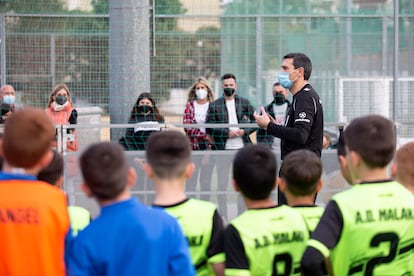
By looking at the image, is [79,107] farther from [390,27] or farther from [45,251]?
[45,251]

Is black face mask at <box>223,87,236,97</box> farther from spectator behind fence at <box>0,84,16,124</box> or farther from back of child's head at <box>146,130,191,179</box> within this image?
back of child's head at <box>146,130,191,179</box>

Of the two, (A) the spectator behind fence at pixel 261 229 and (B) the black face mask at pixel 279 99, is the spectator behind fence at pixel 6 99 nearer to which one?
(B) the black face mask at pixel 279 99

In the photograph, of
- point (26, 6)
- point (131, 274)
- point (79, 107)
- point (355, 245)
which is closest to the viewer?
point (131, 274)

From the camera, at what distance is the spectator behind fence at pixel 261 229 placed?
14.4ft

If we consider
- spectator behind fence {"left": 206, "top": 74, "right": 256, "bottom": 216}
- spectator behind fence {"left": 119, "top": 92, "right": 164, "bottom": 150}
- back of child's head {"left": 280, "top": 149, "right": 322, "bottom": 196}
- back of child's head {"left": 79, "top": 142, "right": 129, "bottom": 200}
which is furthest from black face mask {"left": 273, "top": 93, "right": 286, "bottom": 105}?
back of child's head {"left": 79, "top": 142, "right": 129, "bottom": 200}

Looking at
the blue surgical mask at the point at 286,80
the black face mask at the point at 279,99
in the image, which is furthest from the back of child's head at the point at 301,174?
the black face mask at the point at 279,99

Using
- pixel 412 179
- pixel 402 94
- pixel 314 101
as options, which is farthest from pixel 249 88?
pixel 412 179

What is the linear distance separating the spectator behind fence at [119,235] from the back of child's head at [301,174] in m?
0.92

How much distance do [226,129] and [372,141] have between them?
17.5 ft

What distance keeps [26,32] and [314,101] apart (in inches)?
275

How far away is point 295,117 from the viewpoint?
767cm

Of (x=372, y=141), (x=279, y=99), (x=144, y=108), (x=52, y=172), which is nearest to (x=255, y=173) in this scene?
(x=372, y=141)

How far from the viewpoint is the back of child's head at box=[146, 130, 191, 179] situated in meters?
4.45

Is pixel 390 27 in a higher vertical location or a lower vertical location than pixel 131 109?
higher
